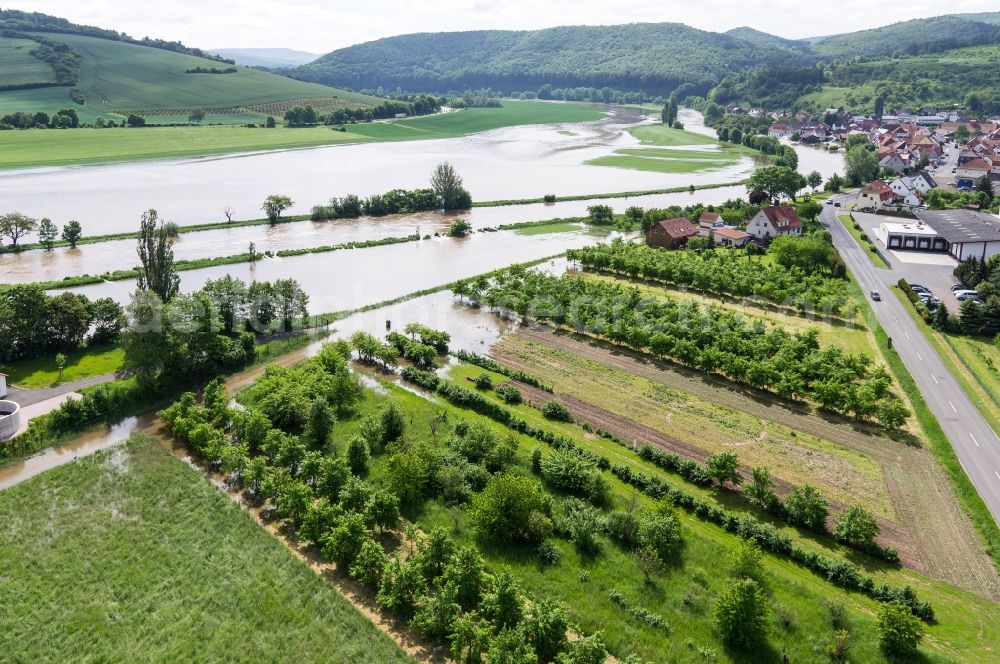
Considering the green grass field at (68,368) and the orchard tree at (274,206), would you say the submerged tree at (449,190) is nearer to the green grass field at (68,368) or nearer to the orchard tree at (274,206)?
the orchard tree at (274,206)

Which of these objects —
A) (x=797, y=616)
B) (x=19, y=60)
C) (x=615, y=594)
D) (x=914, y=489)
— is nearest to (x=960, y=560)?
(x=914, y=489)

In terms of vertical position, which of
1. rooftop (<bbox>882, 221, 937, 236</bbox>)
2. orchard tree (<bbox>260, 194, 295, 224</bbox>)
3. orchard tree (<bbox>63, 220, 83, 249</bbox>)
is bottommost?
rooftop (<bbox>882, 221, 937, 236</bbox>)

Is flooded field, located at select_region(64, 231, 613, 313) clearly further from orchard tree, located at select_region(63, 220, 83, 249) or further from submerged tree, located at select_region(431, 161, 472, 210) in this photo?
orchard tree, located at select_region(63, 220, 83, 249)

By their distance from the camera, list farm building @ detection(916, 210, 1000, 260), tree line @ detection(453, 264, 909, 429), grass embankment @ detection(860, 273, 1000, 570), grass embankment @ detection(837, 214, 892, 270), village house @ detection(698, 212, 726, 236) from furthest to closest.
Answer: village house @ detection(698, 212, 726, 236)
grass embankment @ detection(837, 214, 892, 270)
farm building @ detection(916, 210, 1000, 260)
tree line @ detection(453, 264, 909, 429)
grass embankment @ detection(860, 273, 1000, 570)

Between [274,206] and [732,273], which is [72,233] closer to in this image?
[274,206]

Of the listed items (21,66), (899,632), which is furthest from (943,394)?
(21,66)

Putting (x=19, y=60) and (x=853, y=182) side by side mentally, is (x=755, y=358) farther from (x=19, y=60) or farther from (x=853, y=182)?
(x=19, y=60)

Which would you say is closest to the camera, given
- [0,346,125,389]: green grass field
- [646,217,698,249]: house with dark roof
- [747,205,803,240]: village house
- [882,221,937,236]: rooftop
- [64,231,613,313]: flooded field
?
[0,346,125,389]: green grass field

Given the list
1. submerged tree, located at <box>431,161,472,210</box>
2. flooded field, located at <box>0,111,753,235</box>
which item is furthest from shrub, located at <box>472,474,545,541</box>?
submerged tree, located at <box>431,161,472,210</box>
